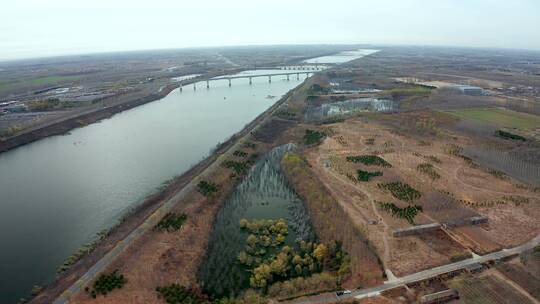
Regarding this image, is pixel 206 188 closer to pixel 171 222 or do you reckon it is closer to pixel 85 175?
pixel 171 222

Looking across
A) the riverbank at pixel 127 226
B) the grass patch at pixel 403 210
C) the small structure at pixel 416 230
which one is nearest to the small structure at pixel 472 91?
the riverbank at pixel 127 226

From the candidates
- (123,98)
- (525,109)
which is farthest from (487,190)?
Result: (123,98)

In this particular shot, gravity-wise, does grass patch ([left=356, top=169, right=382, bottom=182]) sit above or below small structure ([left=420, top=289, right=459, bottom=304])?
above

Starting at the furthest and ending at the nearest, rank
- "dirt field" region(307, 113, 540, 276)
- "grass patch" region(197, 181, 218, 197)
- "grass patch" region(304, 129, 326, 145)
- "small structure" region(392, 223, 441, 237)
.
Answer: "grass patch" region(304, 129, 326, 145), "grass patch" region(197, 181, 218, 197), "small structure" region(392, 223, 441, 237), "dirt field" region(307, 113, 540, 276)

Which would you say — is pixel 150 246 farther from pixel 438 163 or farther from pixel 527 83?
pixel 527 83

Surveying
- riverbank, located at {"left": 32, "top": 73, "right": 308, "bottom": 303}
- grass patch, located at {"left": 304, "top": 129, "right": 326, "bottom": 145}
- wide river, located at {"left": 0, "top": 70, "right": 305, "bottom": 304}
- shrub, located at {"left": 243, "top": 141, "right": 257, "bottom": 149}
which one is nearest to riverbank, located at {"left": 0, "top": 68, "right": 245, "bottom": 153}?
wide river, located at {"left": 0, "top": 70, "right": 305, "bottom": 304}

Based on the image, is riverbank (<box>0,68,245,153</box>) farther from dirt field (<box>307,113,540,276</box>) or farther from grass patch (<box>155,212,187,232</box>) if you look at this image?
dirt field (<box>307,113,540,276</box>)
